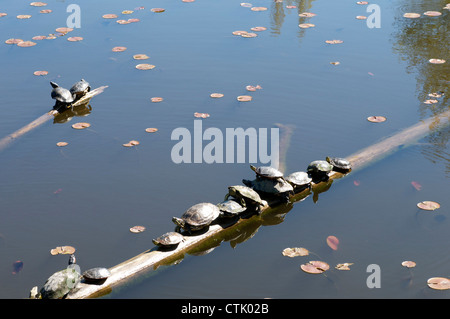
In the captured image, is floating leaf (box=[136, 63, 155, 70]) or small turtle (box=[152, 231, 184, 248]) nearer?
small turtle (box=[152, 231, 184, 248])

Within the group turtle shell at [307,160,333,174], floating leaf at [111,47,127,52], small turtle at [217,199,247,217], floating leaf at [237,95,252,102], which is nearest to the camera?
small turtle at [217,199,247,217]

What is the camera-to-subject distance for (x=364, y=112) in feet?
→ 26.6

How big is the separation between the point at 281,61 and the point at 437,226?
16.2 feet

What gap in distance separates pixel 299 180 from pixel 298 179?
0.05 ft

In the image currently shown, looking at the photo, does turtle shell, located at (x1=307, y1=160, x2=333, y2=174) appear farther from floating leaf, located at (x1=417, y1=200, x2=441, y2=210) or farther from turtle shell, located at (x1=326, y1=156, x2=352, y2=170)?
floating leaf, located at (x1=417, y1=200, x2=441, y2=210)

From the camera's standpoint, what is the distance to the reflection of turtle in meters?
8.28

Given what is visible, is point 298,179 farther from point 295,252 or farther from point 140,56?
point 140,56

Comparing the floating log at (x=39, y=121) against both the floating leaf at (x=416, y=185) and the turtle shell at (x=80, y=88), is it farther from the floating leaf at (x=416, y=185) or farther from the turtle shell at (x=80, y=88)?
the floating leaf at (x=416, y=185)

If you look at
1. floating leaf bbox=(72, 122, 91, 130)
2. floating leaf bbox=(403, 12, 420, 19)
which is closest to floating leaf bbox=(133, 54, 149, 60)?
floating leaf bbox=(72, 122, 91, 130)

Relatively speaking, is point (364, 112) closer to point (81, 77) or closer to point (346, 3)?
point (81, 77)

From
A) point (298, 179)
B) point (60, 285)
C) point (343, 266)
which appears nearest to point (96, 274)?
point (60, 285)

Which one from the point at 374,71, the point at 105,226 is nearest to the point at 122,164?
the point at 105,226

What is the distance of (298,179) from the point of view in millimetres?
6164

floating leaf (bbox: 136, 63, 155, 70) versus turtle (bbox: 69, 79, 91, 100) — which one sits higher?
floating leaf (bbox: 136, 63, 155, 70)
